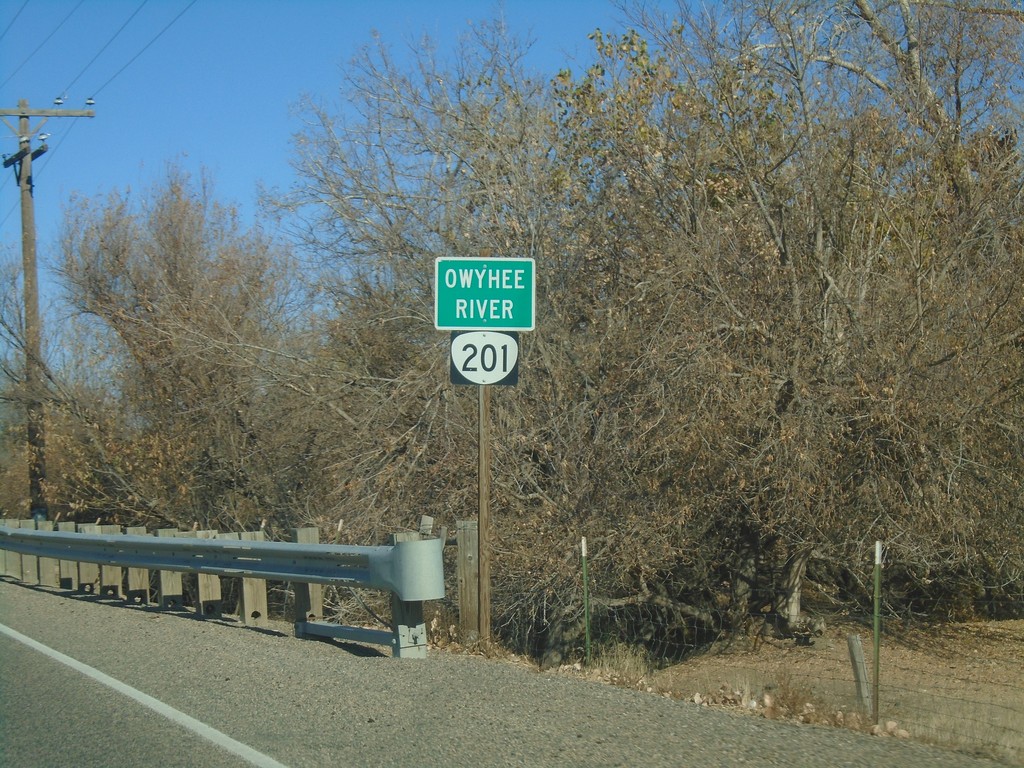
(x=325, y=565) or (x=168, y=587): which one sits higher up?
(x=325, y=565)

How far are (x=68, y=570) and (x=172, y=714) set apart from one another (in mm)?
9504

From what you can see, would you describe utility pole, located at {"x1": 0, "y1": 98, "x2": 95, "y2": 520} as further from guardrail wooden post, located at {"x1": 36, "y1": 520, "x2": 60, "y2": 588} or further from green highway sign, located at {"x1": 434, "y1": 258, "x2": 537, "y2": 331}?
green highway sign, located at {"x1": 434, "y1": 258, "x2": 537, "y2": 331}

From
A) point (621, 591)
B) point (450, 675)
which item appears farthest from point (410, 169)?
point (450, 675)

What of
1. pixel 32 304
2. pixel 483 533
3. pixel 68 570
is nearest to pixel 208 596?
pixel 483 533

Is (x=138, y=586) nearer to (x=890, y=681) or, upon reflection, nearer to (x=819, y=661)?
(x=819, y=661)

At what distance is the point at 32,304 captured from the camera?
23.9 metres

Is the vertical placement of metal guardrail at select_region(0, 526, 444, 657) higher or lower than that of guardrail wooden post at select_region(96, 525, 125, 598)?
higher

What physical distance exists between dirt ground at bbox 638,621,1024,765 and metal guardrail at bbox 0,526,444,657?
68.7 inches

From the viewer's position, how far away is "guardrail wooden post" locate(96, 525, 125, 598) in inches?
562

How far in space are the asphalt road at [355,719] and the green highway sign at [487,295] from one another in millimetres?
3031

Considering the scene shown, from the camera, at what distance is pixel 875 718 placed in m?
7.15

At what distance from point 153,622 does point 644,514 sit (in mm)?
5573

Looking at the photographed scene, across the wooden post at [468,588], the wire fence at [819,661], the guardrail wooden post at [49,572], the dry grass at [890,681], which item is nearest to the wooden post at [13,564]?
the guardrail wooden post at [49,572]

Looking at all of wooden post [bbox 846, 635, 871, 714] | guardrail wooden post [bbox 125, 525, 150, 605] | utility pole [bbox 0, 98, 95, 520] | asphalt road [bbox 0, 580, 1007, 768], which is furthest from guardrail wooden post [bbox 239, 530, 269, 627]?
utility pole [bbox 0, 98, 95, 520]
